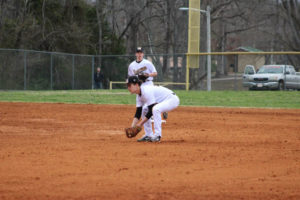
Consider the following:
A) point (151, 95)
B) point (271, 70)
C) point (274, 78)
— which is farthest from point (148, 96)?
point (271, 70)

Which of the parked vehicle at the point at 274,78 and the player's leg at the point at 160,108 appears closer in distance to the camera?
the player's leg at the point at 160,108

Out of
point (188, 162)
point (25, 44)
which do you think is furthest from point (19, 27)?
point (188, 162)

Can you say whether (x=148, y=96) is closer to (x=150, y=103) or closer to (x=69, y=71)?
(x=150, y=103)

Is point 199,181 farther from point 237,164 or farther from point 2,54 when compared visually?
point 2,54

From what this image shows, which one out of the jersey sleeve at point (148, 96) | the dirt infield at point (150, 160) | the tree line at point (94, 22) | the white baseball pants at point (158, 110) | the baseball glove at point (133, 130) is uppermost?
the tree line at point (94, 22)

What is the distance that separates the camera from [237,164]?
755 cm

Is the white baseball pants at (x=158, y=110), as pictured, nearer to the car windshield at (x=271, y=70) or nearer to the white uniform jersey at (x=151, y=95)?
the white uniform jersey at (x=151, y=95)

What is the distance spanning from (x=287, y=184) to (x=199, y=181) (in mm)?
1056

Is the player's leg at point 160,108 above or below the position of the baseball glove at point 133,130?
above

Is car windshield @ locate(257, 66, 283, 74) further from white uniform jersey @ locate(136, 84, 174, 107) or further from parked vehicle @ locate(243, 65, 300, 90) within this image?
white uniform jersey @ locate(136, 84, 174, 107)

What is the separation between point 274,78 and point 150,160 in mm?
25624

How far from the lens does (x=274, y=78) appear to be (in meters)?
32.2

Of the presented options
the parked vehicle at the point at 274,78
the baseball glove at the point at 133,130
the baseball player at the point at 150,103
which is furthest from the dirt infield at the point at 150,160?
the parked vehicle at the point at 274,78

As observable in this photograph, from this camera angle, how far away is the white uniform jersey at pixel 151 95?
965 centimetres
